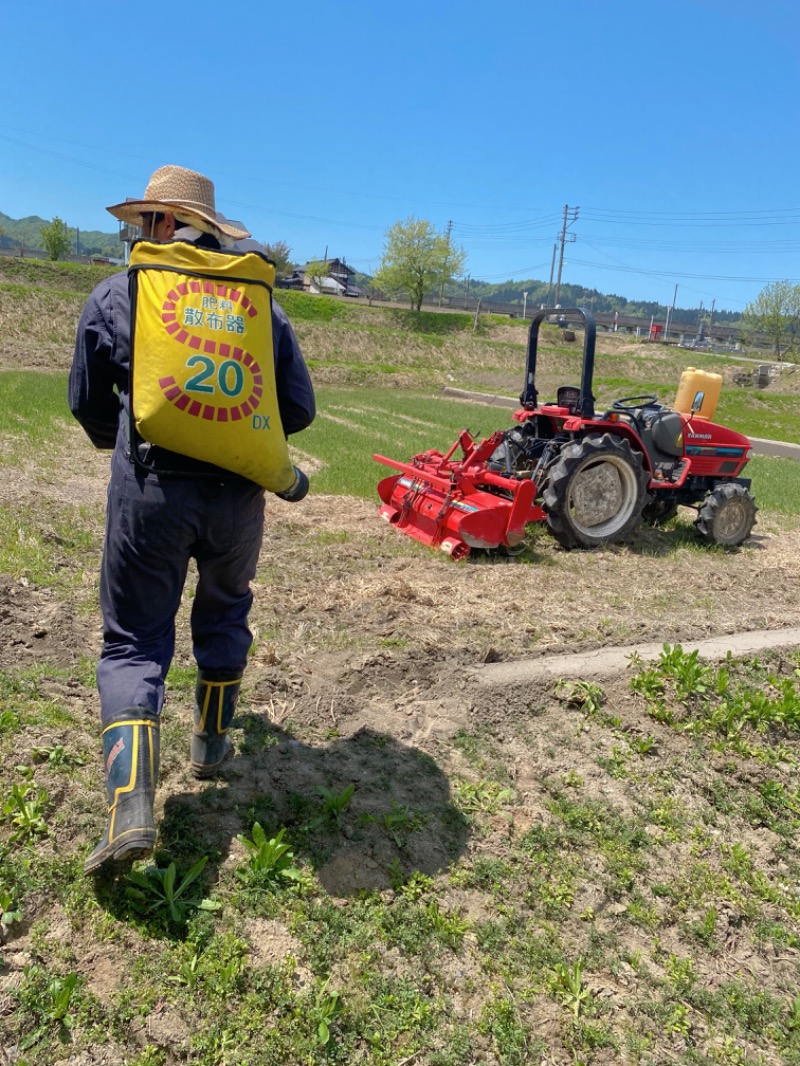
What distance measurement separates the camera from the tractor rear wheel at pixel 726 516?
8670 mm

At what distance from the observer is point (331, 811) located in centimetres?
322

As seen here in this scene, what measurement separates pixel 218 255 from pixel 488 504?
4968 mm

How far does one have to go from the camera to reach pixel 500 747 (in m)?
4.00

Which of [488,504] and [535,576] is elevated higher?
[488,504]

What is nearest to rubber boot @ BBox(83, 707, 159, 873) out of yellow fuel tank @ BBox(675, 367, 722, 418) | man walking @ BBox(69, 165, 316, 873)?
man walking @ BBox(69, 165, 316, 873)

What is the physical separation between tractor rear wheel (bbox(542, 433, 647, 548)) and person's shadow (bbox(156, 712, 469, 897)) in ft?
13.9

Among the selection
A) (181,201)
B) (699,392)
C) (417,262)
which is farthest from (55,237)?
(181,201)

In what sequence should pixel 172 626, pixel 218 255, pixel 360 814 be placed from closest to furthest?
pixel 218 255 < pixel 172 626 < pixel 360 814

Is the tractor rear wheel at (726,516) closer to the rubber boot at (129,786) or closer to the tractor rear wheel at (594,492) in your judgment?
the tractor rear wheel at (594,492)

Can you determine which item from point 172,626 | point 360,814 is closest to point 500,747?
point 360,814

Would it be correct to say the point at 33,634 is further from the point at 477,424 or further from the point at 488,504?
the point at 477,424

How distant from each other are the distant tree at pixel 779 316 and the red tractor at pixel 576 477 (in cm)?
5450

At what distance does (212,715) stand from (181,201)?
2.00m

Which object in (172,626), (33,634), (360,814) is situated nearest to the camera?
Answer: (172,626)
